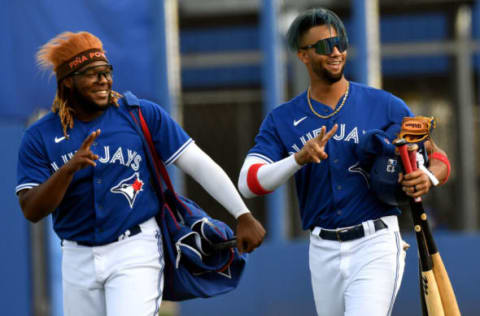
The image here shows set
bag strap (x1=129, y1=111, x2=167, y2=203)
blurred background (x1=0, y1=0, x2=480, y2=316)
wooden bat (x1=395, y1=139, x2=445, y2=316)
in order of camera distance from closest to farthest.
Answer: wooden bat (x1=395, y1=139, x2=445, y2=316) → bag strap (x1=129, y1=111, x2=167, y2=203) → blurred background (x1=0, y1=0, x2=480, y2=316)

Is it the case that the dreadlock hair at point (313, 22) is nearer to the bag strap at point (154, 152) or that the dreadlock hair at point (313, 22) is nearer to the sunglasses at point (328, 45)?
the sunglasses at point (328, 45)

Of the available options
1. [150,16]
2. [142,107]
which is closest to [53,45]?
[142,107]

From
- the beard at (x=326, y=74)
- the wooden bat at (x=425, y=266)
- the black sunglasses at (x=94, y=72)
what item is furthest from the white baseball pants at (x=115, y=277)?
the wooden bat at (x=425, y=266)

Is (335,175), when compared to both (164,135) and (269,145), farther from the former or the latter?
(164,135)

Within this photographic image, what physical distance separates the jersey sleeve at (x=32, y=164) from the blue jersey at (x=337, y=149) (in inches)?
42.9

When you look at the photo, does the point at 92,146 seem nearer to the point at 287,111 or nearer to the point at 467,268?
the point at 287,111

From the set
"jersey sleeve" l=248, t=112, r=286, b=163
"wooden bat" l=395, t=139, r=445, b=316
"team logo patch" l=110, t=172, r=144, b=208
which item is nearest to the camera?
"wooden bat" l=395, t=139, r=445, b=316

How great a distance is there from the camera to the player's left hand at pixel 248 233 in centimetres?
404

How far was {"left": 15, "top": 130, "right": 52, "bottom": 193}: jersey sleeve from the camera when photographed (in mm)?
4098

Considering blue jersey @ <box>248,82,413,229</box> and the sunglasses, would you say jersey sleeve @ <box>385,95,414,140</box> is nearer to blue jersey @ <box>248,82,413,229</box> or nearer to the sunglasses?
blue jersey @ <box>248,82,413,229</box>

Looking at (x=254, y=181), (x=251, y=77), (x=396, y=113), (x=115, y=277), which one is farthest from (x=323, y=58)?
(x=251, y=77)

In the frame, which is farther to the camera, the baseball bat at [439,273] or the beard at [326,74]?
the beard at [326,74]

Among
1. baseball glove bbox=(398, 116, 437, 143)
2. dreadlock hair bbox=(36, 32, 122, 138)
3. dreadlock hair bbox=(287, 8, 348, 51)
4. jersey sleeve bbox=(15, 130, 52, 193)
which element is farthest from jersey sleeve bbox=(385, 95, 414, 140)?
jersey sleeve bbox=(15, 130, 52, 193)

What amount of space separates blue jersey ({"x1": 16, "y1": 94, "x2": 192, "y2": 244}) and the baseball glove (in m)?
1.16
